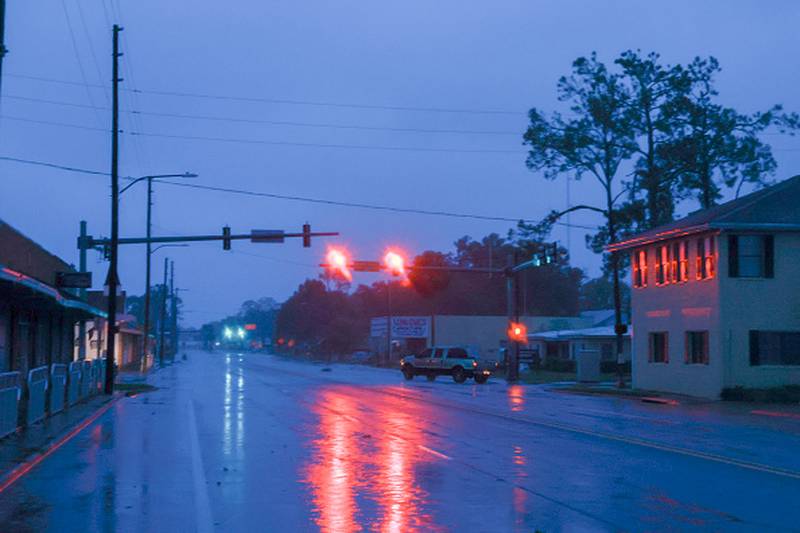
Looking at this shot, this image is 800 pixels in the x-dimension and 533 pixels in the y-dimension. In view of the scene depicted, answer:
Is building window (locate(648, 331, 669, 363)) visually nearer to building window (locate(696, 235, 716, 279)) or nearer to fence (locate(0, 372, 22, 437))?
building window (locate(696, 235, 716, 279))

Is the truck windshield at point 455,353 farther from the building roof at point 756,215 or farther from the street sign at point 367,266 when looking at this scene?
the building roof at point 756,215

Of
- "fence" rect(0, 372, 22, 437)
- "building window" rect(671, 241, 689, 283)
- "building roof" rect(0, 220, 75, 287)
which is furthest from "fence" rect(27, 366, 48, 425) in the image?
"building window" rect(671, 241, 689, 283)

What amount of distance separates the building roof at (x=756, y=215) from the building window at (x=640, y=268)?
2591 mm

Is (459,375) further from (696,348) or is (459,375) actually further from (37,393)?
(37,393)

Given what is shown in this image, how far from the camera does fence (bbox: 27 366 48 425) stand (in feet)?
70.5

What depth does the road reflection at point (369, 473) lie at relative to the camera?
35.2 ft

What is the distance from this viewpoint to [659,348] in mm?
41531

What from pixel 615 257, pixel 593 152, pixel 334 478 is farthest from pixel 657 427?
pixel 593 152

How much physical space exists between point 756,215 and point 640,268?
786 centimetres

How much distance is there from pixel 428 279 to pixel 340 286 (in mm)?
61467

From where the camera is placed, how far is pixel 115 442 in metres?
19.0

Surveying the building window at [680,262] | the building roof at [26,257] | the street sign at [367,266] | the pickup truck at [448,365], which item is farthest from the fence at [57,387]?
the pickup truck at [448,365]

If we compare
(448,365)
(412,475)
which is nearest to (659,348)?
(448,365)

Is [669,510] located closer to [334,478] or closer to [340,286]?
[334,478]
